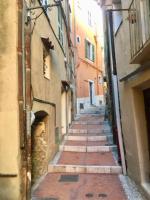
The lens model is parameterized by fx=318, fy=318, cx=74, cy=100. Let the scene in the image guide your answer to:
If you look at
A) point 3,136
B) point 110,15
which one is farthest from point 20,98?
point 110,15

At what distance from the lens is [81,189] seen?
27.8ft

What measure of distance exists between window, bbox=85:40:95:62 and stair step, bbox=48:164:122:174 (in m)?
17.4

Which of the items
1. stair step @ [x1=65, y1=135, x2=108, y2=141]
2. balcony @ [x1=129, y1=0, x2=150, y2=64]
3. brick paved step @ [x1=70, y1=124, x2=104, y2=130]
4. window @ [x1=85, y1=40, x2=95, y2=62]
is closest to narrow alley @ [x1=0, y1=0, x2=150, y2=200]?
balcony @ [x1=129, y1=0, x2=150, y2=64]

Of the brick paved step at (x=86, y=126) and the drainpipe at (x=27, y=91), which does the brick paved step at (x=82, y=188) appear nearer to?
the drainpipe at (x=27, y=91)

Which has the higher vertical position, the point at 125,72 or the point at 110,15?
the point at 110,15

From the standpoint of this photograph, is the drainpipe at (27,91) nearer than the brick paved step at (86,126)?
Yes

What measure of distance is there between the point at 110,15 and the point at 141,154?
4566mm

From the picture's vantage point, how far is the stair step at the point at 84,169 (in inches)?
403

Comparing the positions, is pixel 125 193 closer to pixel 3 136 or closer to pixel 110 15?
pixel 3 136

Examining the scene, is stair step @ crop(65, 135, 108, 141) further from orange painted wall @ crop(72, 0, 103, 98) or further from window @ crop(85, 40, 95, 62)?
window @ crop(85, 40, 95, 62)

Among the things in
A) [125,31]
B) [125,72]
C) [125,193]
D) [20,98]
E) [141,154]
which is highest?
[125,31]

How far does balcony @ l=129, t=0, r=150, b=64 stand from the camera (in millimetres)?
5691

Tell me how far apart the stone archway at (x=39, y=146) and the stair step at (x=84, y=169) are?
0.38 metres

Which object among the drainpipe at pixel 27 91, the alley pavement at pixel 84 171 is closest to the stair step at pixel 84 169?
the alley pavement at pixel 84 171
